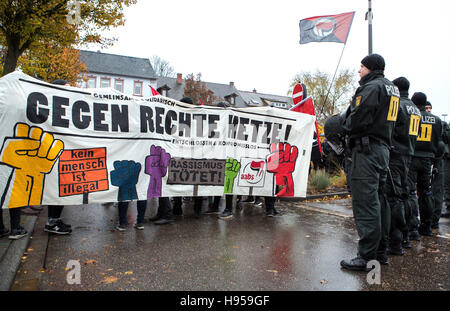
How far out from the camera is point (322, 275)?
3.43 m

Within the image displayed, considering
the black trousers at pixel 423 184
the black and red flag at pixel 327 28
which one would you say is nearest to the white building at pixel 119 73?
the black and red flag at pixel 327 28

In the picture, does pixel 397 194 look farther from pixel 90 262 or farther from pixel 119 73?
pixel 119 73

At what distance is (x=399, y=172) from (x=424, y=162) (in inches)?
51.8

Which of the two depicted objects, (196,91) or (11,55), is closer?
(11,55)

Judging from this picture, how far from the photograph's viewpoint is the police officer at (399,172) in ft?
13.4

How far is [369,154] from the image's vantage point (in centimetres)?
361

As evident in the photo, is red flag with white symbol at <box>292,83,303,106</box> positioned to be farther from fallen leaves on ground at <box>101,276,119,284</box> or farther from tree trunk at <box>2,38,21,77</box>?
tree trunk at <box>2,38,21,77</box>

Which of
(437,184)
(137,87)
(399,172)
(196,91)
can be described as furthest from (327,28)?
(137,87)

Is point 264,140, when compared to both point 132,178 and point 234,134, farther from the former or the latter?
point 132,178

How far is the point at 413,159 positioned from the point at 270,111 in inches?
108

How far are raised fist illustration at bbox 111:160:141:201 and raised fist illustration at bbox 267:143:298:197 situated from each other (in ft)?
9.01

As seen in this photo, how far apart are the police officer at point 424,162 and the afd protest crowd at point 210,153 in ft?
0.06
